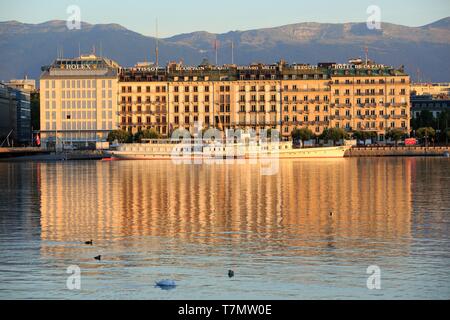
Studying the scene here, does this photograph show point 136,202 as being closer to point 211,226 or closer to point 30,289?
point 211,226

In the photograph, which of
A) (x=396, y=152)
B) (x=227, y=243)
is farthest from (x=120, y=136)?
(x=227, y=243)

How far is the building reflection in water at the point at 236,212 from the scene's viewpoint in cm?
4450

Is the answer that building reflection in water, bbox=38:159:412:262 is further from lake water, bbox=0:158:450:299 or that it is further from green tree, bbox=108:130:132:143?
green tree, bbox=108:130:132:143

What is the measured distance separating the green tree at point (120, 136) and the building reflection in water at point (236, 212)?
106 m

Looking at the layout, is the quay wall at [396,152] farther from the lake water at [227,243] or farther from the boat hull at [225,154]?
the lake water at [227,243]

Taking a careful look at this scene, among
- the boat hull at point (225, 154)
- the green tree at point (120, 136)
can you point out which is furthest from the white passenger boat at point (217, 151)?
the green tree at point (120, 136)

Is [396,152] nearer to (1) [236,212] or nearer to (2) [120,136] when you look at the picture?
(2) [120,136]

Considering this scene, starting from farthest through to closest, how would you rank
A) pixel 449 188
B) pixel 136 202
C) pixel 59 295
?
1. pixel 449 188
2. pixel 136 202
3. pixel 59 295

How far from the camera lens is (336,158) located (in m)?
183

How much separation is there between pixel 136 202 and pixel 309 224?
56.8 feet

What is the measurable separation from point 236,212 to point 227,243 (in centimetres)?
1374

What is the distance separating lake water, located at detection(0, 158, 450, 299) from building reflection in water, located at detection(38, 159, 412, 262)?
72 mm
